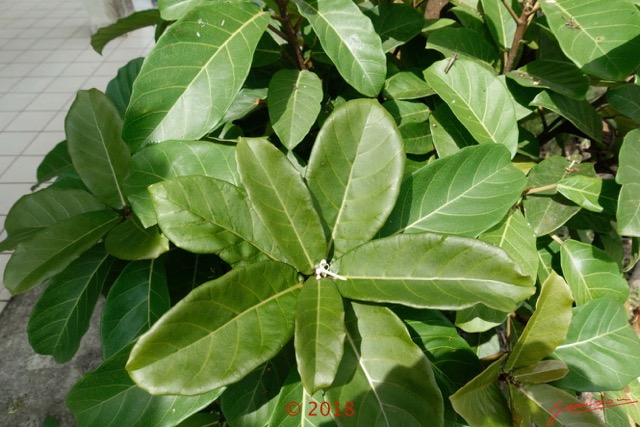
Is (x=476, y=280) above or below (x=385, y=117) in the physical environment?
below

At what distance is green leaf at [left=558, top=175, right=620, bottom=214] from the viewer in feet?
2.73

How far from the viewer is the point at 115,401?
73 cm

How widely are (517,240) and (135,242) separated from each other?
654 mm

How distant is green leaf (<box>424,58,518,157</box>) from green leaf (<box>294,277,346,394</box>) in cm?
44

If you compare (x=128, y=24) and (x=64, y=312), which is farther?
(x=128, y=24)

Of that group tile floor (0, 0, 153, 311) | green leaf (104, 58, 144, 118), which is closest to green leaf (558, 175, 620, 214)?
green leaf (104, 58, 144, 118)

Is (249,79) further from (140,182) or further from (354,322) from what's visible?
(354,322)

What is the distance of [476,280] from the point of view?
0.59 m

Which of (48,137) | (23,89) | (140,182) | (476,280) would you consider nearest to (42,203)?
(140,182)

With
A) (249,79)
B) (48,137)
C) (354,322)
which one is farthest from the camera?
(48,137)

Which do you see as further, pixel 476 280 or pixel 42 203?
pixel 42 203

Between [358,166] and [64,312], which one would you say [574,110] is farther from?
[64,312]

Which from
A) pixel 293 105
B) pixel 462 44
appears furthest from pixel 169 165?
pixel 462 44

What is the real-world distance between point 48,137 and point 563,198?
376cm
